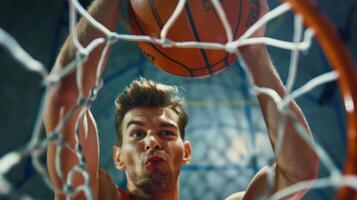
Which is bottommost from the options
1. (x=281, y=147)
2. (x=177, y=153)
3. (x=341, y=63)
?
(x=341, y=63)

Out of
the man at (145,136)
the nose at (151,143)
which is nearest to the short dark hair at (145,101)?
the man at (145,136)

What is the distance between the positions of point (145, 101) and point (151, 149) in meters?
0.17

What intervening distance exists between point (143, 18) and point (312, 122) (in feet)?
6.40

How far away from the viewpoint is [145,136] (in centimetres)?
129

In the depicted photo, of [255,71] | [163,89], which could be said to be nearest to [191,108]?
[163,89]

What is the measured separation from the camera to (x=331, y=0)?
9.69 feet

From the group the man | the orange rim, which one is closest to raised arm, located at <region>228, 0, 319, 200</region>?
the man

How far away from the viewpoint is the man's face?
Result: 49.2 inches

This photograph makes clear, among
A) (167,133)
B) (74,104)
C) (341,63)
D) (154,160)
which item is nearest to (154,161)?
(154,160)

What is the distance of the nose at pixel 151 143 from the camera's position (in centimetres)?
125

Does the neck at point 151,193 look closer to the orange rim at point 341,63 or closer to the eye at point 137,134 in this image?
the eye at point 137,134

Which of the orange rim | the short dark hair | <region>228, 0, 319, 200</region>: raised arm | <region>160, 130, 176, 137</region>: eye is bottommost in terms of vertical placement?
the orange rim

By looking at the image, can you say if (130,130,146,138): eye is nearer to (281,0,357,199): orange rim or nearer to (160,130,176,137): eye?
(160,130,176,137): eye

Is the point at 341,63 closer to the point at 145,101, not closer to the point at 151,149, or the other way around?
the point at 151,149
